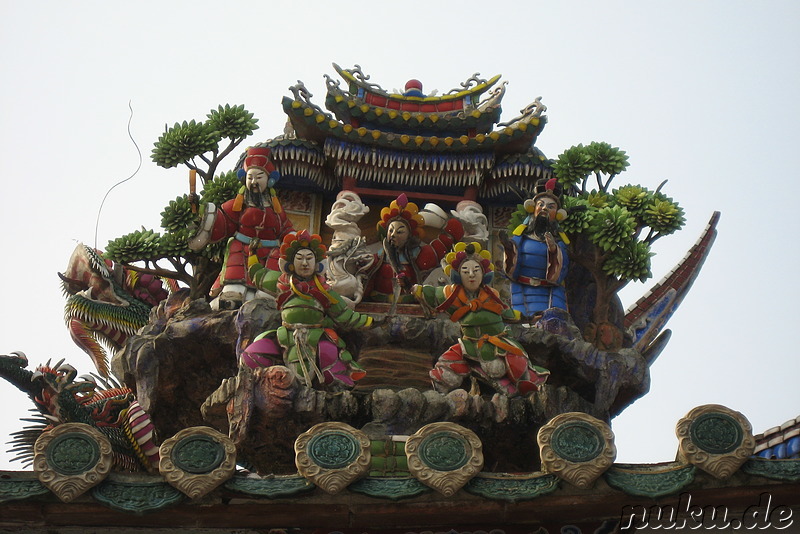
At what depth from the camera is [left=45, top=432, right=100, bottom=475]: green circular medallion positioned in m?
8.04

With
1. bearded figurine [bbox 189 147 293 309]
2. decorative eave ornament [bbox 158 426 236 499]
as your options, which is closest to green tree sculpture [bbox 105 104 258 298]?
bearded figurine [bbox 189 147 293 309]

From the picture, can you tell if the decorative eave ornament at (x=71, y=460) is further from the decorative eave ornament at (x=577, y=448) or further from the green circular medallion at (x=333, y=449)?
the decorative eave ornament at (x=577, y=448)

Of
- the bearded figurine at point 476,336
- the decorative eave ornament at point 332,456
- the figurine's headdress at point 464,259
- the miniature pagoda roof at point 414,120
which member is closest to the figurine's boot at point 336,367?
the bearded figurine at point 476,336

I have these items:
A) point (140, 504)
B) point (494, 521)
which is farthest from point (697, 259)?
point (140, 504)

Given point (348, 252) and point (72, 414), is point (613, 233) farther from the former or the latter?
point (72, 414)

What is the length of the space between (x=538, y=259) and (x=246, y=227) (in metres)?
2.94

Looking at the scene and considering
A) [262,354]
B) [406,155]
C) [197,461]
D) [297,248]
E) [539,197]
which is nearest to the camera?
[197,461]

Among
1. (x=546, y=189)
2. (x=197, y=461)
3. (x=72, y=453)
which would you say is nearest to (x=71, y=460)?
(x=72, y=453)

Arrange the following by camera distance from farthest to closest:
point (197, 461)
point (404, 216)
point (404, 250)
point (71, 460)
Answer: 1. point (404, 250)
2. point (404, 216)
3. point (197, 461)
4. point (71, 460)

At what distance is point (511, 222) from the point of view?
515 inches

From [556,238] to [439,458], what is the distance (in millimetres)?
4983

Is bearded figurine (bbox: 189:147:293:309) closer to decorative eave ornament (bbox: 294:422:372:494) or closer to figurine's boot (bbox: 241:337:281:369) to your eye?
figurine's boot (bbox: 241:337:281:369)

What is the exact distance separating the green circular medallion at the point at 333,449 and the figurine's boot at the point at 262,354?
93.4 inches

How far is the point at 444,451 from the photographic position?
8.27m
